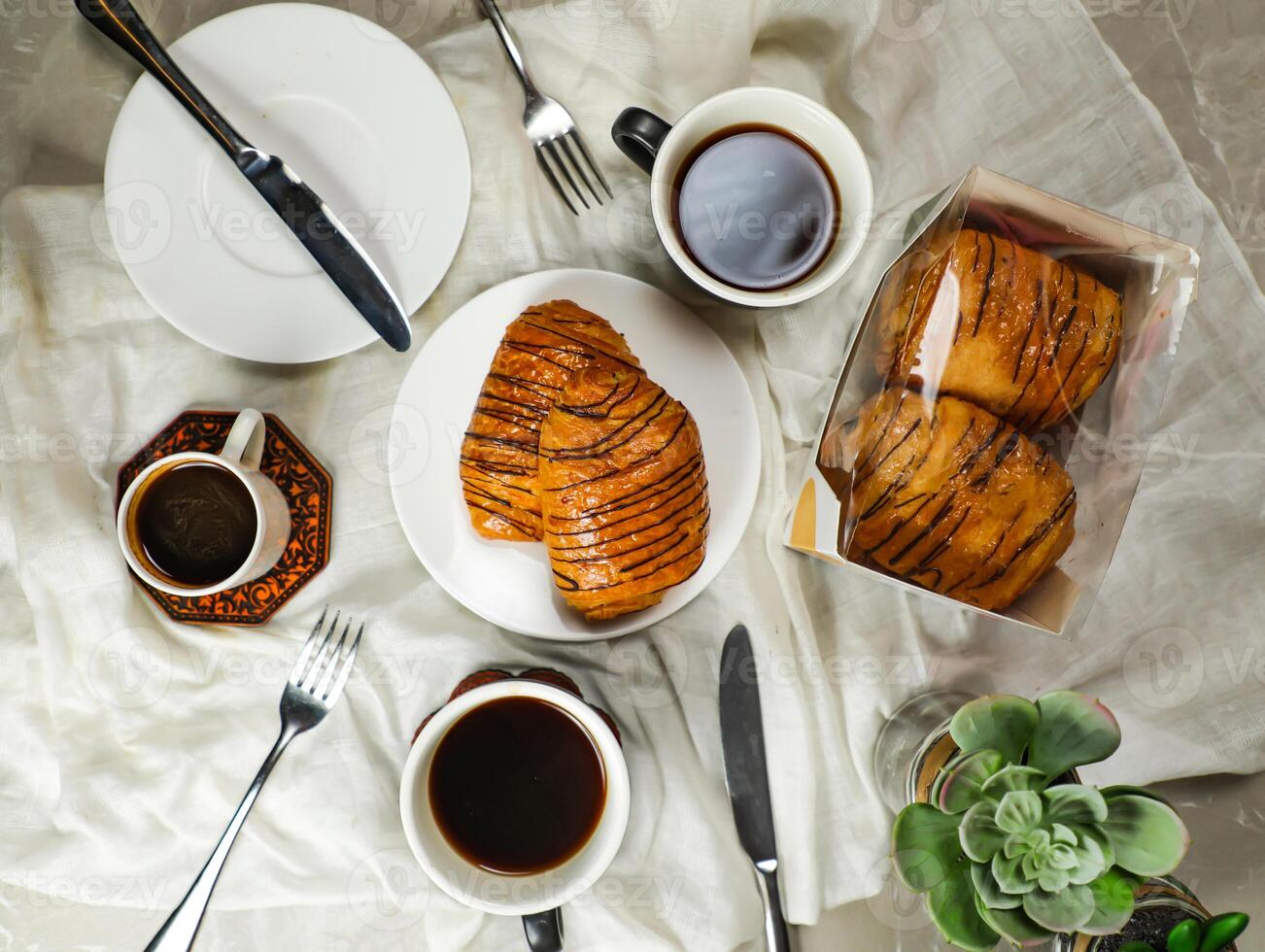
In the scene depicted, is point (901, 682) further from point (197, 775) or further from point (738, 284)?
point (197, 775)

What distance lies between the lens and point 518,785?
3.46 feet

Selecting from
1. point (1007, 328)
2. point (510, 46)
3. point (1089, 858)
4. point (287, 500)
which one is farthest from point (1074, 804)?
point (510, 46)

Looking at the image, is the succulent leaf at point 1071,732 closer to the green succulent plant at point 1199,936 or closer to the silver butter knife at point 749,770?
the green succulent plant at point 1199,936

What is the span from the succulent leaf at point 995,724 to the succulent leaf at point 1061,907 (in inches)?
4.4

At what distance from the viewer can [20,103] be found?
1153 millimetres

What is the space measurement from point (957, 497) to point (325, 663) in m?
0.79

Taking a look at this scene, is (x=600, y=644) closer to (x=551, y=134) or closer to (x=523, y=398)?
(x=523, y=398)

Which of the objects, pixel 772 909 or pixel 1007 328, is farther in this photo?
pixel 772 909

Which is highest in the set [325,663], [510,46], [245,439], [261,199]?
[510,46]

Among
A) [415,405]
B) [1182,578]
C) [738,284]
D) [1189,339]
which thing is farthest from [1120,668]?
[415,405]

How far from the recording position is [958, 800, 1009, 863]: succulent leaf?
727 mm

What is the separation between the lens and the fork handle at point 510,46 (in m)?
1.14

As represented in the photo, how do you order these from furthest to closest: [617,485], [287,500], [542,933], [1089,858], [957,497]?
[287,500], [542,933], [617,485], [957,497], [1089,858]

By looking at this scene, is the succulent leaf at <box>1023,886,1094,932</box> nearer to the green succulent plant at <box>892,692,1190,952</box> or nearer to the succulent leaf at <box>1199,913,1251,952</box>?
the green succulent plant at <box>892,692,1190,952</box>
